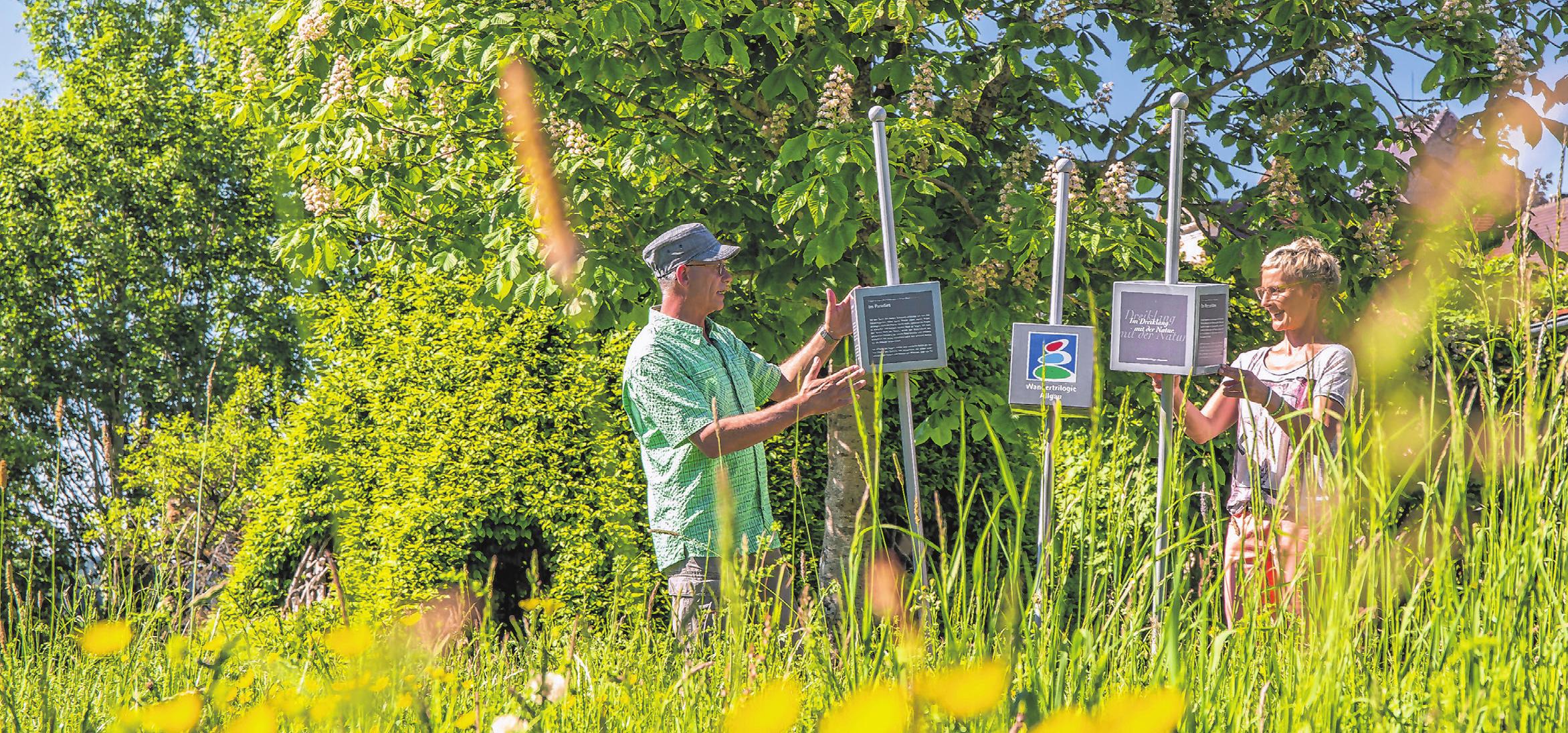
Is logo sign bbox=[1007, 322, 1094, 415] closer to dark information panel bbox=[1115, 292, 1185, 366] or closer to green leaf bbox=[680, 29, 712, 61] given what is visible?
dark information panel bbox=[1115, 292, 1185, 366]

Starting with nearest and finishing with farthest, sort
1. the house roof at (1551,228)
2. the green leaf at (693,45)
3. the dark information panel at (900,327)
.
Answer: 1. the house roof at (1551,228)
2. the dark information panel at (900,327)
3. the green leaf at (693,45)

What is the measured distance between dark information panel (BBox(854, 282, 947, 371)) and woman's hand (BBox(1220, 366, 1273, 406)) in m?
0.66

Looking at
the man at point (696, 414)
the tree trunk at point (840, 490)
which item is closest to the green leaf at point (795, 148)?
the man at point (696, 414)

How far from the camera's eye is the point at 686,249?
2791 mm

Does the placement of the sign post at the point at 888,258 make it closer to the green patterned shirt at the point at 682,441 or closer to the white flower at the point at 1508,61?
the green patterned shirt at the point at 682,441

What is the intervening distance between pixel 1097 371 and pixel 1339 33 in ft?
12.1

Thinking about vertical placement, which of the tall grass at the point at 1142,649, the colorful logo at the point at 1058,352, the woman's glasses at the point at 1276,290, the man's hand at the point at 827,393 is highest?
the woman's glasses at the point at 1276,290

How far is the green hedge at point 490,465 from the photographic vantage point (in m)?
5.45

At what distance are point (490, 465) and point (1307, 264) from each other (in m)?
3.94

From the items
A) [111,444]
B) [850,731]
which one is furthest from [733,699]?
[111,444]

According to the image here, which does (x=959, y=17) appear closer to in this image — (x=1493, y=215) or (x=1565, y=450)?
(x=1493, y=215)

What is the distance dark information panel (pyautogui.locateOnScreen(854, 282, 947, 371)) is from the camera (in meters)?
2.84

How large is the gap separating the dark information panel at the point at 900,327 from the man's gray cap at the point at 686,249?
0.36 meters

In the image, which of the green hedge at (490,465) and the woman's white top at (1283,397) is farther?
the green hedge at (490,465)
